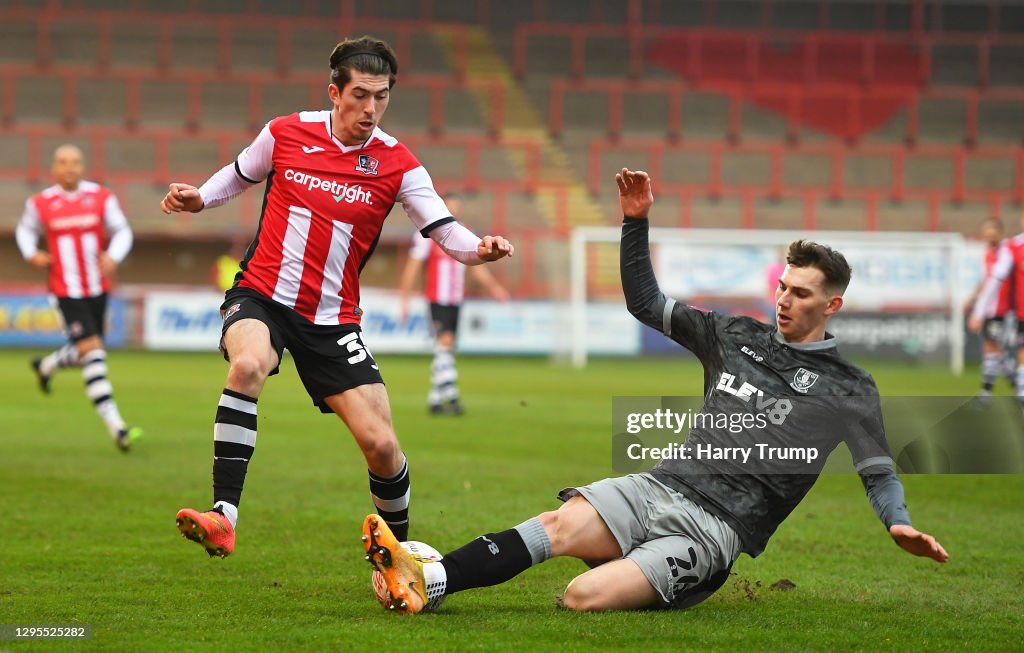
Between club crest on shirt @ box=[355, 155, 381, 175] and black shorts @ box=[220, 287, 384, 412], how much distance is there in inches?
28.0

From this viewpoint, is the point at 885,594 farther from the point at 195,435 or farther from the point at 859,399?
the point at 195,435

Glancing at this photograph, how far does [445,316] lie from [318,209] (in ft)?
30.8

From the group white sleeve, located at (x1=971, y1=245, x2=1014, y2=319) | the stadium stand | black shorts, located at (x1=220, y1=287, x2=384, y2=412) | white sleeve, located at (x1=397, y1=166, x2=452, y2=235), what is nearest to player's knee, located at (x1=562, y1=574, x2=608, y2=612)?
black shorts, located at (x1=220, y1=287, x2=384, y2=412)

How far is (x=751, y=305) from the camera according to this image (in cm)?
2509

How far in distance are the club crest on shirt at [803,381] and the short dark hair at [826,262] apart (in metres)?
0.34

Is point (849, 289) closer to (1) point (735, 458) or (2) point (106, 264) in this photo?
(2) point (106, 264)

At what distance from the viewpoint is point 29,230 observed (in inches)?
433

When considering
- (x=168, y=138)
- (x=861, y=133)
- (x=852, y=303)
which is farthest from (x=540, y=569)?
(x=861, y=133)

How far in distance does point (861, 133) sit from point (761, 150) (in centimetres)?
320

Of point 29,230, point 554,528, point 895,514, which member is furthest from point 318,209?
point 29,230

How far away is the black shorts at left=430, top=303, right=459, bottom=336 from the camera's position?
14953 mm

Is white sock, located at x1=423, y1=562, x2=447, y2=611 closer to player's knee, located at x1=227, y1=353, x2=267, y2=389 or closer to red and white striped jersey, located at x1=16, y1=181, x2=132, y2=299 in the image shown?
player's knee, located at x1=227, y1=353, x2=267, y2=389

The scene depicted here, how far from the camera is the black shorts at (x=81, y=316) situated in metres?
10.7

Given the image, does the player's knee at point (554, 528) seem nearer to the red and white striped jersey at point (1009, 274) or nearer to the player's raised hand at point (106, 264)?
the player's raised hand at point (106, 264)
